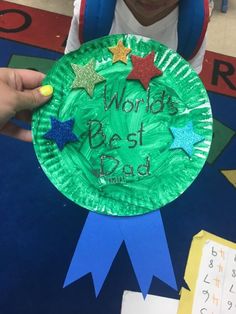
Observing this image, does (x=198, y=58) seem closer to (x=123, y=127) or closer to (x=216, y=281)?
(x=123, y=127)

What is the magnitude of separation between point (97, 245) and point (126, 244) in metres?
0.05

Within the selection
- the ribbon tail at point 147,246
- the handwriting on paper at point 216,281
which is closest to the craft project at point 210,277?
the handwriting on paper at point 216,281

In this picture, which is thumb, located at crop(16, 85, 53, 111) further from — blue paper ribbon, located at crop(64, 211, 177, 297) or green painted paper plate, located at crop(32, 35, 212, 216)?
blue paper ribbon, located at crop(64, 211, 177, 297)

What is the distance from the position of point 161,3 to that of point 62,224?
58cm

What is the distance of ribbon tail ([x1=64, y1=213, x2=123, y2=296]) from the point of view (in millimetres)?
614

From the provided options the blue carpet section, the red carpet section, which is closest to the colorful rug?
the blue carpet section

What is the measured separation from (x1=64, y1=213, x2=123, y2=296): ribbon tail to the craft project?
343 millimetres

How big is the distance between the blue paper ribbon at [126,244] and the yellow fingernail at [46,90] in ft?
0.66

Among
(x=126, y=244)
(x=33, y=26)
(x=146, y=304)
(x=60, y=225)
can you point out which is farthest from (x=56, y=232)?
(x=33, y=26)

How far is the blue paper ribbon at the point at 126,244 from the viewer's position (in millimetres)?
613

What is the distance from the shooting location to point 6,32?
1335 millimetres

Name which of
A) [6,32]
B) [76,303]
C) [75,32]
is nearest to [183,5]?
[75,32]

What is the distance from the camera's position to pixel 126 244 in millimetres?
630

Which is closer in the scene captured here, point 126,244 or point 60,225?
point 126,244
